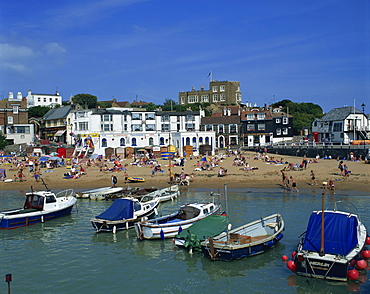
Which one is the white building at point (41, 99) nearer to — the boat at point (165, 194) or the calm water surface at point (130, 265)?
the boat at point (165, 194)

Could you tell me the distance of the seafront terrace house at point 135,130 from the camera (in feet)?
232

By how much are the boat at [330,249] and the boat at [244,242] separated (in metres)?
2.68

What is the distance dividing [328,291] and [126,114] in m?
63.0

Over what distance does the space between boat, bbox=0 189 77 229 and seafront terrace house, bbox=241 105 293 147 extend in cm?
5975

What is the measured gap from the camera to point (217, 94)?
137 meters

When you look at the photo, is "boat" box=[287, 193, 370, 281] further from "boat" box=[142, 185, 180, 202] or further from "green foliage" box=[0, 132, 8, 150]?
"green foliage" box=[0, 132, 8, 150]

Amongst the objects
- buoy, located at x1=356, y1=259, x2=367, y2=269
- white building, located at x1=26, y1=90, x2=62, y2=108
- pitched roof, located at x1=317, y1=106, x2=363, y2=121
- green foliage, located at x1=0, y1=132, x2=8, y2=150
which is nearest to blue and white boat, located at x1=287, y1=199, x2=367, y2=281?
buoy, located at x1=356, y1=259, x2=367, y2=269

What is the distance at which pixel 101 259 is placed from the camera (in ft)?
71.4

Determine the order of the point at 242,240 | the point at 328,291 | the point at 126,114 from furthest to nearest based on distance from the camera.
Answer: the point at 126,114
the point at 242,240
the point at 328,291

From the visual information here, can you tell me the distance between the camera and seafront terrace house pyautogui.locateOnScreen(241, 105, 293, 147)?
8581 centimetres

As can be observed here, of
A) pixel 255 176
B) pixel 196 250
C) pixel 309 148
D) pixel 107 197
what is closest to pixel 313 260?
pixel 196 250

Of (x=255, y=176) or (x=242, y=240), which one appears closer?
(x=242, y=240)

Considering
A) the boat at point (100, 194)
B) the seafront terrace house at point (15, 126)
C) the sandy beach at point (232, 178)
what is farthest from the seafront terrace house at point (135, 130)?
the boat at point (100, 194)

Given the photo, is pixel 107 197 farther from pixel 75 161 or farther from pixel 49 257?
pixel 75 161
